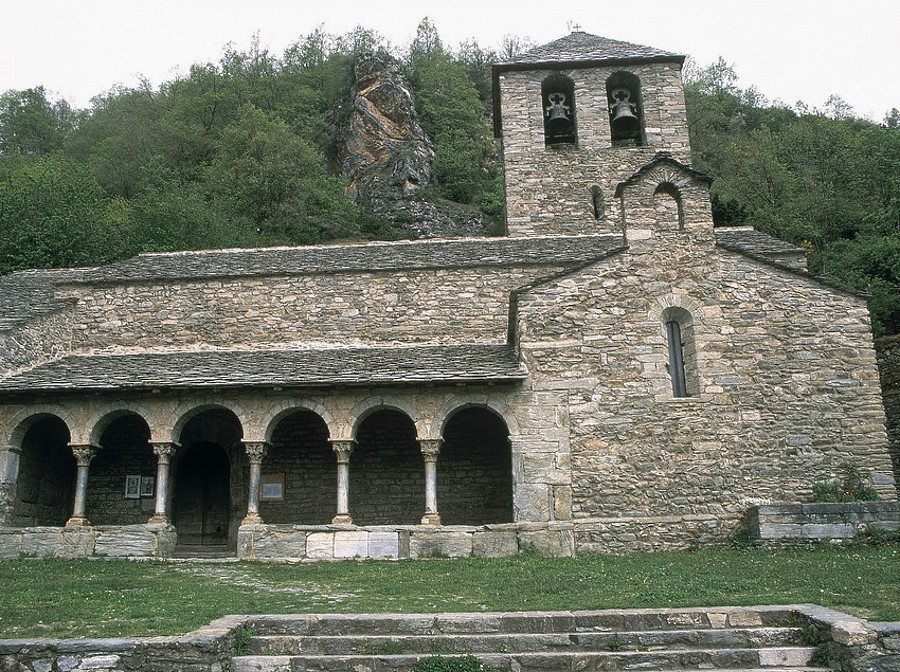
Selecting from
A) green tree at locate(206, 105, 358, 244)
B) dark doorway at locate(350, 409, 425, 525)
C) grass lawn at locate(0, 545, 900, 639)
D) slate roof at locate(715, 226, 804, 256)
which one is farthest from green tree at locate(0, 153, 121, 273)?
slate roof at locate(715, 226, 804, 256)

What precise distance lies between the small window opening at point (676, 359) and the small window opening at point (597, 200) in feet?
26.9

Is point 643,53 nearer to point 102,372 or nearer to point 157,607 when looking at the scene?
point 102,372

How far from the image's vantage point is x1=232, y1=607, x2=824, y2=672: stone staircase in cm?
716

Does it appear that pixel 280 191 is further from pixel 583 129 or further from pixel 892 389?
pixel 892 389

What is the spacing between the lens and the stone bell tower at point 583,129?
21875 millimetres

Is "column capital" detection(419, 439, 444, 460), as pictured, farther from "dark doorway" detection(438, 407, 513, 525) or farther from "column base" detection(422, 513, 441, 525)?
"dark doorway" detection(438, 407, 513, 525)

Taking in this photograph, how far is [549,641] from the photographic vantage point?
7.39m

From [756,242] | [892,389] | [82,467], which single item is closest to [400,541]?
[82,467]

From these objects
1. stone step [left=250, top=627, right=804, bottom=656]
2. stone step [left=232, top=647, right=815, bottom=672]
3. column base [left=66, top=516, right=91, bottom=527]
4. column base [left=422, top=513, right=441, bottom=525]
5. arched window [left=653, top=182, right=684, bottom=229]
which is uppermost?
arched window [left=653, top=182, right=684, bottom=229]

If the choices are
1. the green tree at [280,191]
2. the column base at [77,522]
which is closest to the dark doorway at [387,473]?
the column base at [77,522]

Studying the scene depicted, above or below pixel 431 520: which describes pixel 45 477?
above

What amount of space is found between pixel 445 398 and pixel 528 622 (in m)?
6.98

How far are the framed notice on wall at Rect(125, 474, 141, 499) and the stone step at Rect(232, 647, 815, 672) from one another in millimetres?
10126

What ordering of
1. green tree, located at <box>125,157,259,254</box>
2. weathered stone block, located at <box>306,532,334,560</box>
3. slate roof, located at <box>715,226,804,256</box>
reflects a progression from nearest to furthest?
weathered stone block, located at <box>306,532,334,560</box>, slate roof, located at <box>715,226,804,256</box>, green tree, located at <box>125,157,259,254</box>
